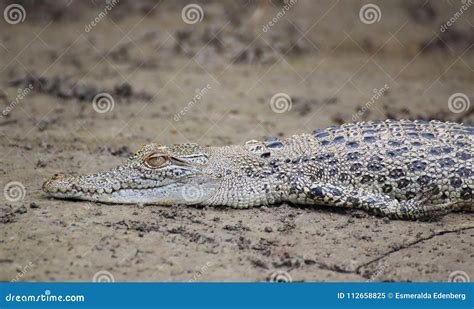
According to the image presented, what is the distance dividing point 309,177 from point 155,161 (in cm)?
167

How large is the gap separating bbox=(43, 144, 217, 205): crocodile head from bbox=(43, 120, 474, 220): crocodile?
0.01 m

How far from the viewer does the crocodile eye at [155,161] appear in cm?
701

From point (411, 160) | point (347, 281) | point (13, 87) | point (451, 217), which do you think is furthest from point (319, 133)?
point (13, 87)

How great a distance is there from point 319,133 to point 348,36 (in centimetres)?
666

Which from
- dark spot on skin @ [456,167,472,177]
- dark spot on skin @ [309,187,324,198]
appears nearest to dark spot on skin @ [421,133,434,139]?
dark spot on skin @ [456,167,472,177]

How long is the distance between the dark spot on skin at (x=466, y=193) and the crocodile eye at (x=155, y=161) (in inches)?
127

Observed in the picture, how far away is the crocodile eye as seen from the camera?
7.01 m

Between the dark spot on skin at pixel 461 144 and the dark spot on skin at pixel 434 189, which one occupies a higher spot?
the dark spot on skin at pixel 461 144

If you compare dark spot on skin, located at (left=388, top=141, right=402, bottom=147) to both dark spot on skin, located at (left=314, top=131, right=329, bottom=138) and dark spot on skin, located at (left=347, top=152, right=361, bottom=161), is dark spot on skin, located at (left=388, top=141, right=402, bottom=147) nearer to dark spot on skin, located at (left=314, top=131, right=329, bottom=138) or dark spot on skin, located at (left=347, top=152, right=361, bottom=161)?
dark spot on skin, located at (left=347, top=152, right=361, bottom=161)

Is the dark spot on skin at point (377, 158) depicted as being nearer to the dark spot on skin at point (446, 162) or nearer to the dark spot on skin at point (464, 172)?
the dark spot on skin at point (446, 162)

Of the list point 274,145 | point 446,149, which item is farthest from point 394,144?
point 274,145

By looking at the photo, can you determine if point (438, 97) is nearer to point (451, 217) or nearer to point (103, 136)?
point (451, 217)

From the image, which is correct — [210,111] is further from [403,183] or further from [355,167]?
[403,183]

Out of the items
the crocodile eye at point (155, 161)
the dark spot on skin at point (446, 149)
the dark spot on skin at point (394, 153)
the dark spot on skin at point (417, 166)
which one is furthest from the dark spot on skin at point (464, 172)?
the crocodile eye at point (155, 161)
